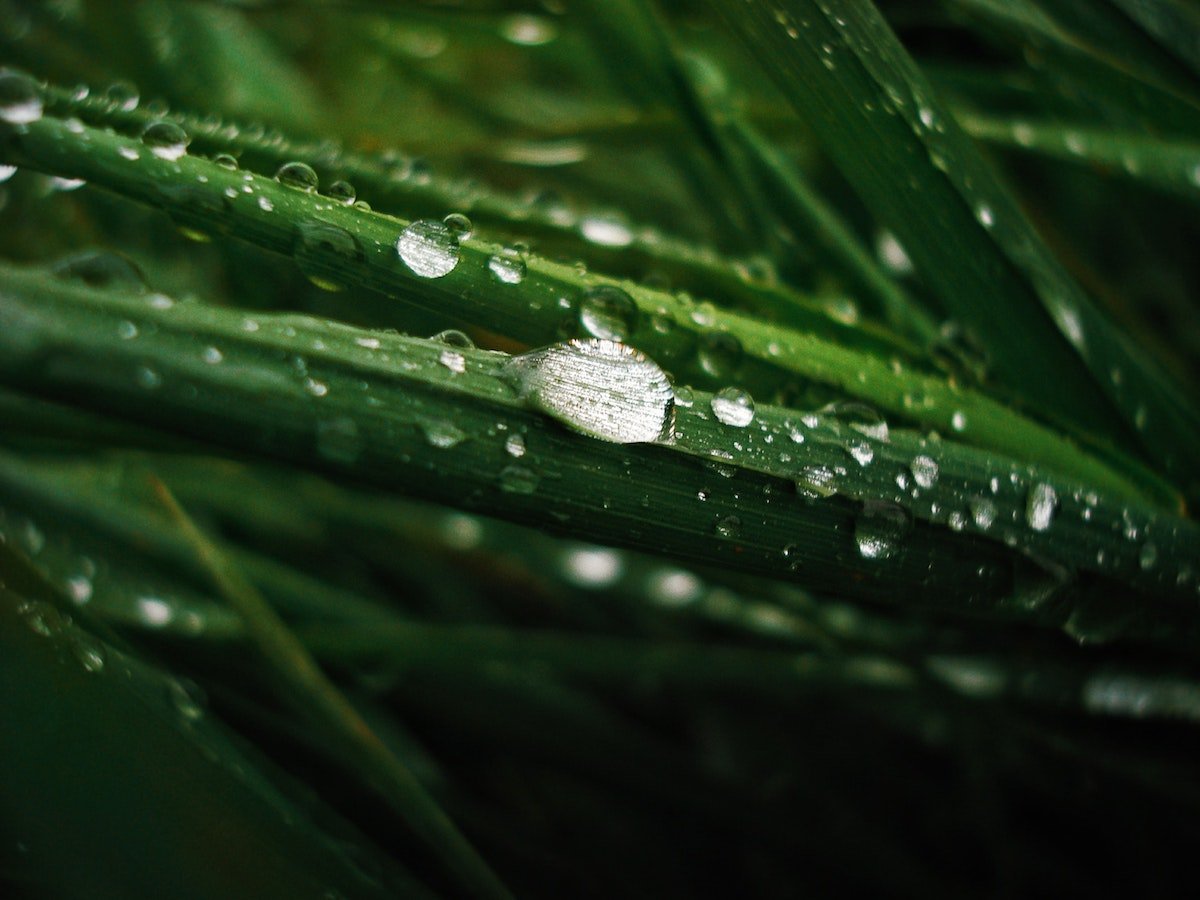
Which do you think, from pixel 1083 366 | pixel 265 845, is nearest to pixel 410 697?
pixel 265 845

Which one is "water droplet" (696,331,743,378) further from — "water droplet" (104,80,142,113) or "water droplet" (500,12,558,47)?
"water droplet" (500,12,558,47)

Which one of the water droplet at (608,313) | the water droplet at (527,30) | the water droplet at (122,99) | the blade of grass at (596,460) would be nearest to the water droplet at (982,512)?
the blade of grass at (596,460)

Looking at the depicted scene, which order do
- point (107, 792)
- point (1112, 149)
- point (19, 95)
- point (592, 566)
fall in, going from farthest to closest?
point (592, 566) → point (1112, 149) → point (19, 95) → point (107, 792)

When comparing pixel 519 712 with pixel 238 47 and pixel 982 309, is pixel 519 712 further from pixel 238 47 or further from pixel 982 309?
pixel 238 47

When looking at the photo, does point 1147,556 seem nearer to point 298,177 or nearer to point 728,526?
point 728,526

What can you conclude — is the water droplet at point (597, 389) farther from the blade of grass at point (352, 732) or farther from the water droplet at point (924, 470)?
the blade of grass at point (352, 732)

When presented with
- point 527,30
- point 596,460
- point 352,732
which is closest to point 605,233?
point 596,460
